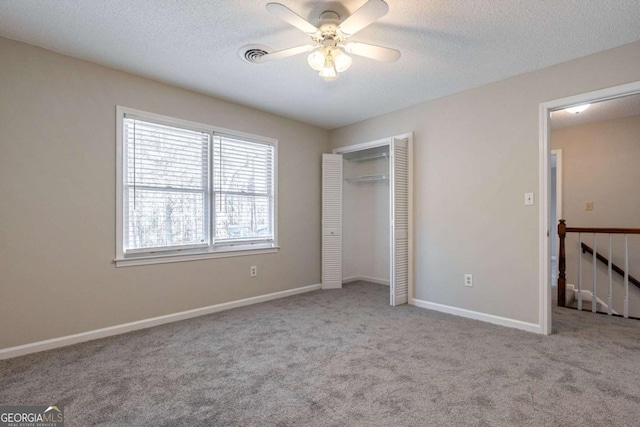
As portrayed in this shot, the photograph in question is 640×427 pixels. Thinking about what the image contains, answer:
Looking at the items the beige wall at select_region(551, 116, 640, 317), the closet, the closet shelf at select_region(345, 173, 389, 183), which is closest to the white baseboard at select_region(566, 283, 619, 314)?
the beige wall at select_region(551, 116, 640, 317)

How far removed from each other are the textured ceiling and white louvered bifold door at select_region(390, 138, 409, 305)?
2067 mm

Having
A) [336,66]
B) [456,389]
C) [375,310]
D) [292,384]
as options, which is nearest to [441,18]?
[336,66]

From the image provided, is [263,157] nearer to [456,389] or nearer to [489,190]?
[489,190]

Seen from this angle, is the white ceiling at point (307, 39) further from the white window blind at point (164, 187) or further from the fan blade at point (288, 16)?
the white window blind at point (164, 187)

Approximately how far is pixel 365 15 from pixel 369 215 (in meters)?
3.74

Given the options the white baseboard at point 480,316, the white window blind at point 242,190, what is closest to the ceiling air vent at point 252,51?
the white window blind at point 242,190

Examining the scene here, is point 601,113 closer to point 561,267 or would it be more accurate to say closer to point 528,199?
point 561,267

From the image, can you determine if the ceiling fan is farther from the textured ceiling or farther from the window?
the textured ceiling

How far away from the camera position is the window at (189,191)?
309cm

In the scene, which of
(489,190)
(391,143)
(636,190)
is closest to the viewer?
(489,190)

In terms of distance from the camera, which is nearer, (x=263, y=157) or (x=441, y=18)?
(x=441, y=18)

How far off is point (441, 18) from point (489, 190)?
5.99 feet

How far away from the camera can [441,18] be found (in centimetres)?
220

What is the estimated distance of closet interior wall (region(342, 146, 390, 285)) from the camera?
511cm
